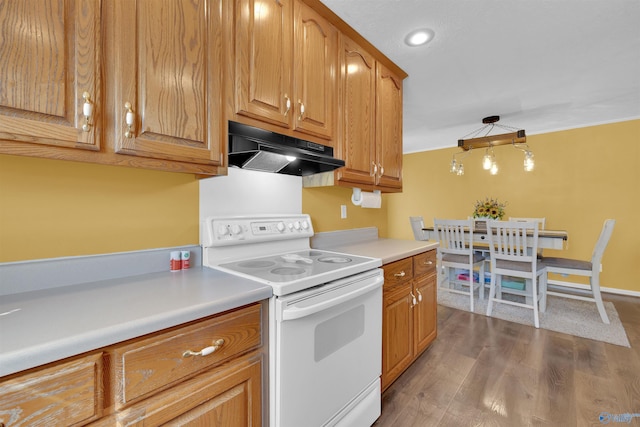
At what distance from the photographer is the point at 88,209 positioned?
1.08 meters

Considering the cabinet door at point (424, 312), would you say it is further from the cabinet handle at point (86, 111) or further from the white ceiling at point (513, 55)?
the cabinet handle at point (86, 111)

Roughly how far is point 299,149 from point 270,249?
0.61 metres

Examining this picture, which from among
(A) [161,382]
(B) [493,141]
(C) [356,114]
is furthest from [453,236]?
(A) [161,382]

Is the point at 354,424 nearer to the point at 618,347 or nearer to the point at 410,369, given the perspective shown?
the point at 410,369

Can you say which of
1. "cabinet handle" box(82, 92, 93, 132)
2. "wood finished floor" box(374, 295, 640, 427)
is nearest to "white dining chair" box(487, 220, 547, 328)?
"wood finished floor" box(374, 295, 640, 427)

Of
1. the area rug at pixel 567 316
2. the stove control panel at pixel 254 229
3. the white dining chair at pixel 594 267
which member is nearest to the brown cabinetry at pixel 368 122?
the stove control panel at pixel 254 229

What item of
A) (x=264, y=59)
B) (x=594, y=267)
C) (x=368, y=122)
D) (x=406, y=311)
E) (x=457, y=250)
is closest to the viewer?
(x=264, y=59)

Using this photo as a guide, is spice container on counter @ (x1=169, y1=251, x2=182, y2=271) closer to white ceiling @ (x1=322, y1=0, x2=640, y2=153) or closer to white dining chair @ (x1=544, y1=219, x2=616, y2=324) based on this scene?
white ceiling @ (x1=322, y1=0, x2=640, y2=153)

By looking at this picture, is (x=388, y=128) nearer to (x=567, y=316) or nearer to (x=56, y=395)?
(x=56, y=395)

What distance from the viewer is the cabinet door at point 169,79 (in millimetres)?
912

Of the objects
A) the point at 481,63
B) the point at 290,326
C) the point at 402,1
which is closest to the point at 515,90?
the point at 481,63

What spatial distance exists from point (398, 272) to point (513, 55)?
1.90 meters

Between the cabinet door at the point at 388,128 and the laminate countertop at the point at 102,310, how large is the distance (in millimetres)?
1451

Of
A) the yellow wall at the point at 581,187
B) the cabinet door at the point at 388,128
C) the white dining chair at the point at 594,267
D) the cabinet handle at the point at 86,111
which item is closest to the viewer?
the cabinet handle at the point at 86,111
